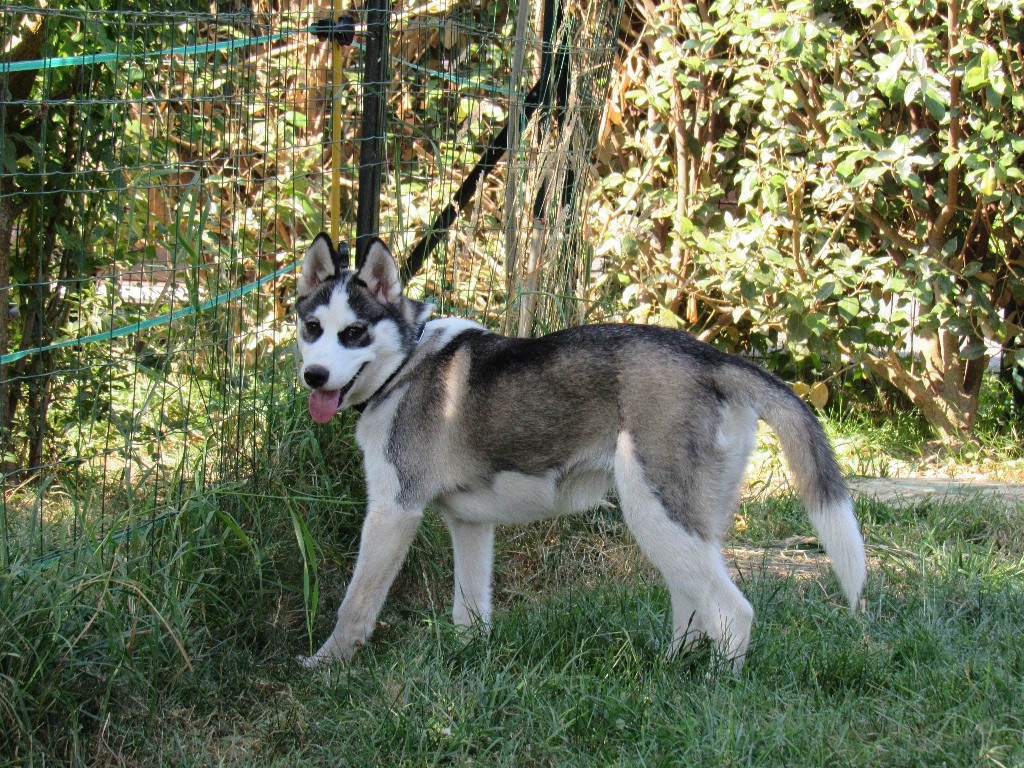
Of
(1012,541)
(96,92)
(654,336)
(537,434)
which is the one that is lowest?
(1012,541)

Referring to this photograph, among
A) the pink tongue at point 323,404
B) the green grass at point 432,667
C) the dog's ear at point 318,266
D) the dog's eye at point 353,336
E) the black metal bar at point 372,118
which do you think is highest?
the black metal bar at point 372,118

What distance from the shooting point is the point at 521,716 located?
133 inches

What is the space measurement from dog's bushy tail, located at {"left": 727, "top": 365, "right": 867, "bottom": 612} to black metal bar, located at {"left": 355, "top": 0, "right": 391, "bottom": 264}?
1.81 m

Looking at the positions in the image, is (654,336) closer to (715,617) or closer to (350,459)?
(715,617)

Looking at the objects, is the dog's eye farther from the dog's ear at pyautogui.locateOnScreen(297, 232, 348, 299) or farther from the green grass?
the green grass

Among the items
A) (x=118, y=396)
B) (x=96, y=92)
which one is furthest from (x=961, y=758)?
(x=118, y=396)

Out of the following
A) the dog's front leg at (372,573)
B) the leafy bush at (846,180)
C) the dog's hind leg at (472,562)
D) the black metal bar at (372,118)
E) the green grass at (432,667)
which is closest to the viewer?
the green grass at (432,667)

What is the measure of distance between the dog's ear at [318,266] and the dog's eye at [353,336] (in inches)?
10.2

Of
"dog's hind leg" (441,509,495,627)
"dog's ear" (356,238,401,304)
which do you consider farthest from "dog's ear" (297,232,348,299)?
"dog's hind leg" (441,509,495,627)

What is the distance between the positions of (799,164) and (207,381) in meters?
4.16

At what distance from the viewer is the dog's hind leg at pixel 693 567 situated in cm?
375

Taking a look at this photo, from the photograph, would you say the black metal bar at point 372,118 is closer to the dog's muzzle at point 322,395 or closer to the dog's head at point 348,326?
the dog's head at point 348,326

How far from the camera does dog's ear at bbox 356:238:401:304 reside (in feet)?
14.0

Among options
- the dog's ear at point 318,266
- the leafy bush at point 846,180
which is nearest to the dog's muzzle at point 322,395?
the dog's ear at point 318,266
